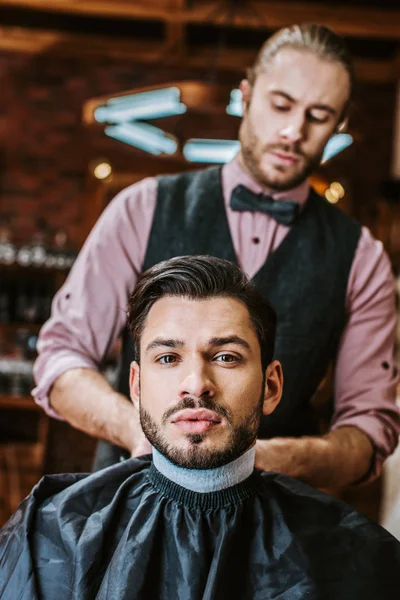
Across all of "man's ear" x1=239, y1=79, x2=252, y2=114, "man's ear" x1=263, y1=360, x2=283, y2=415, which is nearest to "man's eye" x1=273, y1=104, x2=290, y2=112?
"man's ear" x1=239, y1=79, x2=252, y2=114

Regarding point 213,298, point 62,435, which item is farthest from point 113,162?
point 213,298

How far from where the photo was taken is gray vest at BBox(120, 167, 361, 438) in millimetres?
1769

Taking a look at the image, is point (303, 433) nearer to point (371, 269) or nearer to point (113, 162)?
point (371, 269)

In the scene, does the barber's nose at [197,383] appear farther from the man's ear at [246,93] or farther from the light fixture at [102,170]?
the light fixture at [102,170]

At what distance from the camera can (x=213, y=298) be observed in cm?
131

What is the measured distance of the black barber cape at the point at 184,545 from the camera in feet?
3.99

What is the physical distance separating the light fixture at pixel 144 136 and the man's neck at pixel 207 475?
201 cm

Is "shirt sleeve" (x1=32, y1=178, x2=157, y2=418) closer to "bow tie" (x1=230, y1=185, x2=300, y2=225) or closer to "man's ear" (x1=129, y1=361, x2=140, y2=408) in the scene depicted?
"bow tie" (x1=230, y1=185, x2=300, y2=225)

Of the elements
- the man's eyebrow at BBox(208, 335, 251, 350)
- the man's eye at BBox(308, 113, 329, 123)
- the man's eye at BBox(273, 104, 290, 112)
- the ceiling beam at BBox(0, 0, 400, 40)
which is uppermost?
the ceiling beam at BBox(0, 0, 400, 40)

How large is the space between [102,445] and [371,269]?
2.53 ft

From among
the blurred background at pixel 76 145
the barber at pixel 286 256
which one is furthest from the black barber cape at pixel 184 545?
the blurred background at pixel 76 145

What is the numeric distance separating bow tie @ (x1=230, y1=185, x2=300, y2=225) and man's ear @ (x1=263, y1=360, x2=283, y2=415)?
0.54 meters

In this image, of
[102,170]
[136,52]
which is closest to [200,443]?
[102,170]

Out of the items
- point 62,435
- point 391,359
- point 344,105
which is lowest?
point 62,435
